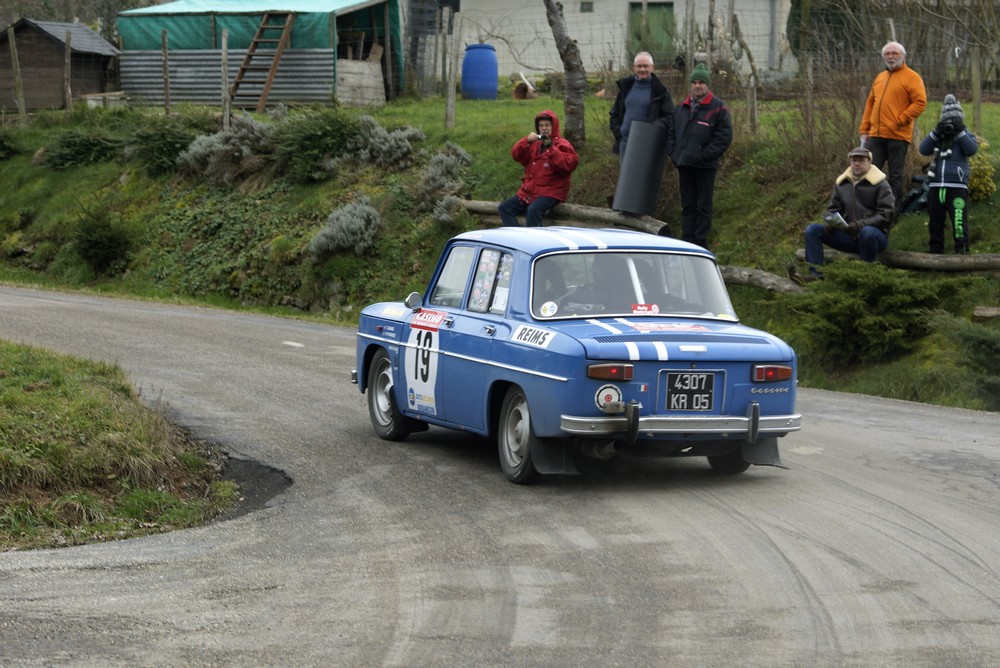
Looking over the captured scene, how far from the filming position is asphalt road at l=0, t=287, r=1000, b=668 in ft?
19.0

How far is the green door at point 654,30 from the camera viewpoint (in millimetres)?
31750

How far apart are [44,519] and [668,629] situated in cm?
419

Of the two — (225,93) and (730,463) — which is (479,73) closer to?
(225,93)

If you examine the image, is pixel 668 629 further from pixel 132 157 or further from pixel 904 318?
pixel 132 157

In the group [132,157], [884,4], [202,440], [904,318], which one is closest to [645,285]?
[202,440]

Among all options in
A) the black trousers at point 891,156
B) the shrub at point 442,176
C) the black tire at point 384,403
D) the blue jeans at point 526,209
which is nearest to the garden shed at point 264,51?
the shrub at point 442,176

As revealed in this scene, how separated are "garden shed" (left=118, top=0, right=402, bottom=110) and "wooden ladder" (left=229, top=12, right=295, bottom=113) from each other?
3 centimetres

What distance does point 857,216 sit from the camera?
1673cm

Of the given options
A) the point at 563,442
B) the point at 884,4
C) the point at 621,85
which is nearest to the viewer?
the point at 563,442

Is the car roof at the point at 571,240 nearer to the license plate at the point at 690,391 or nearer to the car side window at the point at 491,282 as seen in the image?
the car side window at the point at 491,282

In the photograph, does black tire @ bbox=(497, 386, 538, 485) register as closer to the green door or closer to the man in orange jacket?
the man in orange jacket

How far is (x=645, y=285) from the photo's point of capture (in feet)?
31.8

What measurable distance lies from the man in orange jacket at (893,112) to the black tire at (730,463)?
8.73 meters

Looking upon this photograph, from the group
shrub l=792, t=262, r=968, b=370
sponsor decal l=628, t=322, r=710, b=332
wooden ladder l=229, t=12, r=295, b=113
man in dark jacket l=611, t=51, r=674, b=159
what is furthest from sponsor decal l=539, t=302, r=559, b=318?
wooden ladder l=229, t=12, r=295, b=113
